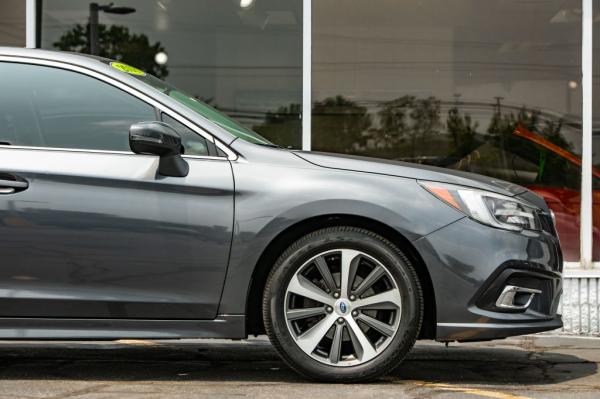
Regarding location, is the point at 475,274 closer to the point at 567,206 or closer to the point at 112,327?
the point at 112,327

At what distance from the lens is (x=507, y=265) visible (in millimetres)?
5211

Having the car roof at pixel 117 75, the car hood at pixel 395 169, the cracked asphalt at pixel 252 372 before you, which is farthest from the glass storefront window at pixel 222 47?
the car hood at pixel 395 169

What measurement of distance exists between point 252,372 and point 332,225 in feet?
3.37

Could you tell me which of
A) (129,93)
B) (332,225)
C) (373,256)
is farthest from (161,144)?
(373,256)

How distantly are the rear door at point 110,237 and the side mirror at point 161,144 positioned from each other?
4 cm

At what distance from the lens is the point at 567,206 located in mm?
8969

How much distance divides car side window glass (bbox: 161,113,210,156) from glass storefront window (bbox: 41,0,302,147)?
3514 mm

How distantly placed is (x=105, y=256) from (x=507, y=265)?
6.09ft

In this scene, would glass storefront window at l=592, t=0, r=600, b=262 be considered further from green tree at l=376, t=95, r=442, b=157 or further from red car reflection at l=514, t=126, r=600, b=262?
green tree at l=376, t=95, r=442, b=157

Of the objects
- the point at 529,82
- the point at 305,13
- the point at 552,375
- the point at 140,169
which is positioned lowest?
the point at 552,375

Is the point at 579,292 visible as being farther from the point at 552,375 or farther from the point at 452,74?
the point at 552,375

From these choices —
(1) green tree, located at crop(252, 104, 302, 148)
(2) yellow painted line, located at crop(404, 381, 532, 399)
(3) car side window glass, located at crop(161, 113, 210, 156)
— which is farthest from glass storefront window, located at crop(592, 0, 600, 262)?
(3) car side window glass, located at crop(161, 113, 210, 156)

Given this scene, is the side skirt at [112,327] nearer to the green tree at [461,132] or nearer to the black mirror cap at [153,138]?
the black mirror cap at [153,138]

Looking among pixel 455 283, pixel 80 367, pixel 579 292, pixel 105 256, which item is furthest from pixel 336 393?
pixel 579 292
